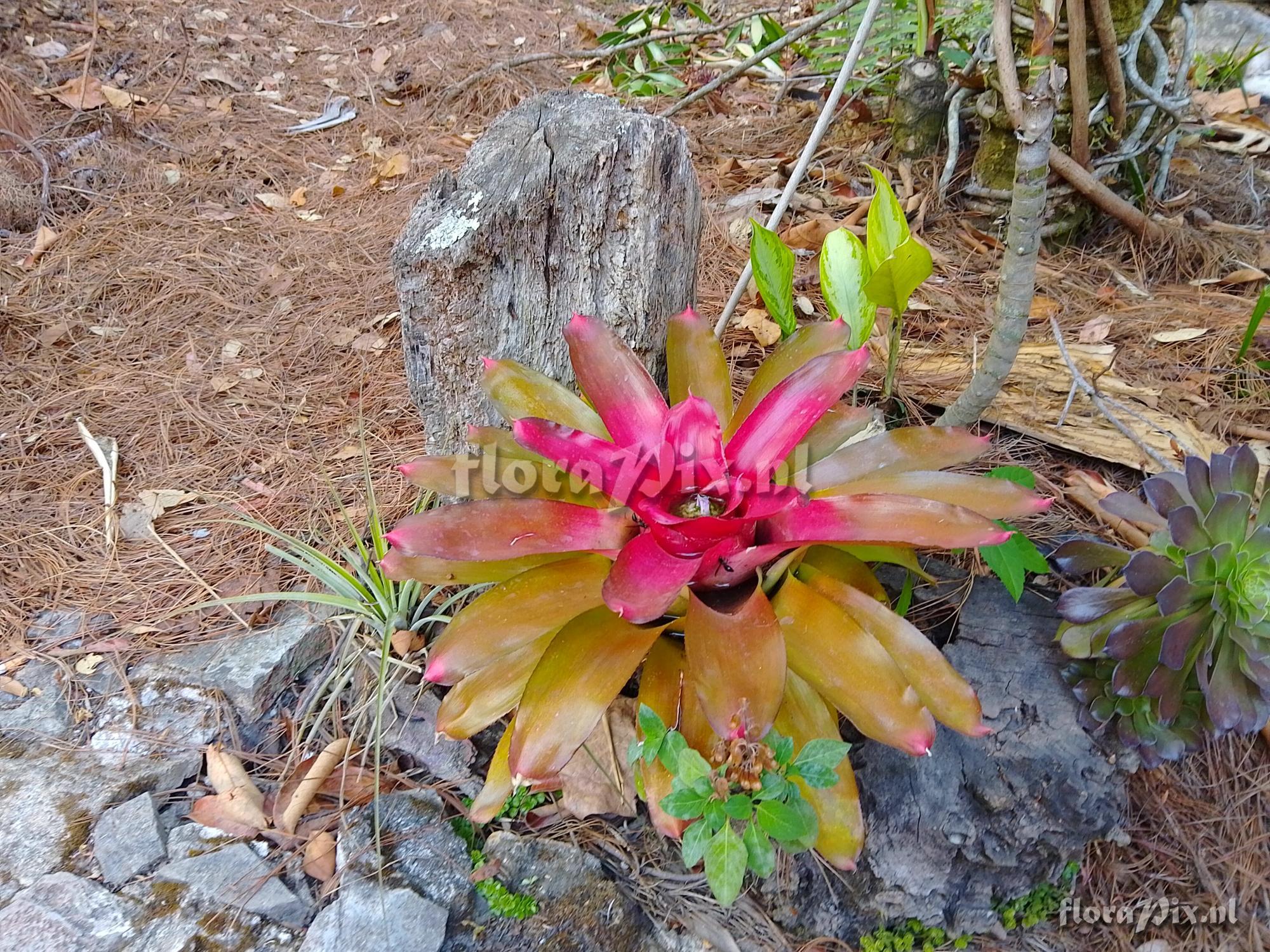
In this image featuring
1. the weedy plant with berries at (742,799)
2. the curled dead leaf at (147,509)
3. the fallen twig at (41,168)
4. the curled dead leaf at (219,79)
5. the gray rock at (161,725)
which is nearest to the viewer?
the weedy plant with berries at (742,799)

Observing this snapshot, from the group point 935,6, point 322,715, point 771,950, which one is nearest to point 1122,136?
point 935,6

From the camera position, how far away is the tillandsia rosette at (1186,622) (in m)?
1.23

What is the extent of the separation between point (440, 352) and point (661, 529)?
732mm

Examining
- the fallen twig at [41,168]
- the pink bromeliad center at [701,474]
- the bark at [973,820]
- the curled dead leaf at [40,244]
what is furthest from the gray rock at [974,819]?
the fallen twig at [41,168]

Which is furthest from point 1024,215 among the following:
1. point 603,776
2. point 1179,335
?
point 603,776

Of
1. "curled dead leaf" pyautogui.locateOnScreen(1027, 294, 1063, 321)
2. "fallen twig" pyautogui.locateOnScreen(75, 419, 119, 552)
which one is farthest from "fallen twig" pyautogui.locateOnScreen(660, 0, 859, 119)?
"fallen twig" pyautogui.locateOnScreen(75, 419, 119, 552)

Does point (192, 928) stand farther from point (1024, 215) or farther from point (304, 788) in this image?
point (1024, 215)

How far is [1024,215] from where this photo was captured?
56.2 inches

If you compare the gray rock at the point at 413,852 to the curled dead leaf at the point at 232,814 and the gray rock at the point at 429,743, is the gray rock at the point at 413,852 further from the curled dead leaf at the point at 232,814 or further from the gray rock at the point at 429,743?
the curled dead leaf at the point at 232,814

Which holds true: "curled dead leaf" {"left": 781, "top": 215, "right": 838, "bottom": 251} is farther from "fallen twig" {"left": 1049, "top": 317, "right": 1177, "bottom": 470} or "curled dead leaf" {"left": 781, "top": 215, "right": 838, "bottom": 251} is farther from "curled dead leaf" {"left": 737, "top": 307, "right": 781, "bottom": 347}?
"fallen twig" {"left": 1049, "top": 317, "right": 1177, "bottom": 470}

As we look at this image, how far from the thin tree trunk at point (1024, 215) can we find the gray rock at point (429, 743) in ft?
4.19

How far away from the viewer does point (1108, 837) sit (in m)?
1.38

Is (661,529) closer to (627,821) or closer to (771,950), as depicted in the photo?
(627,821)

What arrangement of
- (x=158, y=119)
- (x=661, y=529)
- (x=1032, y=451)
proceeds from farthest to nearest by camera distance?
1. (x=158, y=119)
2. (x=1032, y=451)
3. (x=661, y=529)
